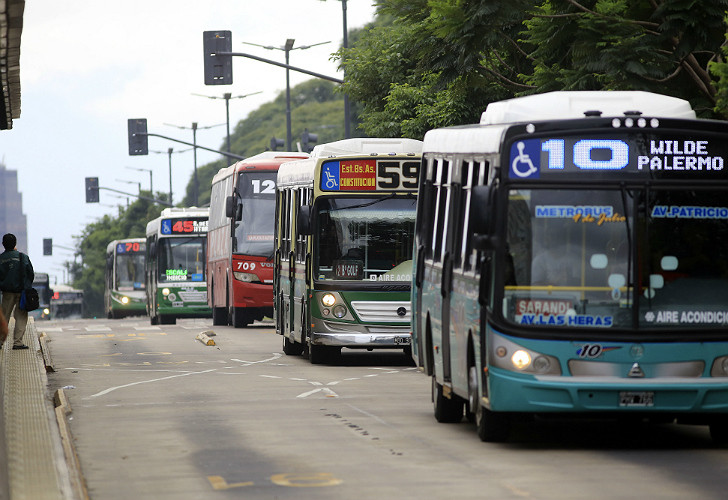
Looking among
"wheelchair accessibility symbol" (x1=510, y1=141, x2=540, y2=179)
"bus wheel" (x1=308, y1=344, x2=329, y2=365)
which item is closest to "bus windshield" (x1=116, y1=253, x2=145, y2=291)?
"bus wheel" (x1=308, y1=344, x2=329, y2=365)

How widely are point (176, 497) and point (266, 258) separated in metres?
27.2

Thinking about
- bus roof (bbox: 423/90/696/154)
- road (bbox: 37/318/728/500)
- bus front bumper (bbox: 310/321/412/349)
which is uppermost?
bus roof (bbox: 423/90/696/154)

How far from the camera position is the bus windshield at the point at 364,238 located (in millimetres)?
22438

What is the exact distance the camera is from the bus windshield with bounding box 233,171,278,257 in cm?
3712

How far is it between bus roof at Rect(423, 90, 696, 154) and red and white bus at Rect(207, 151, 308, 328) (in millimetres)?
22629

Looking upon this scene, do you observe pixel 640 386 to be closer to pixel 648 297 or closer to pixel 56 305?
pixel 648 297

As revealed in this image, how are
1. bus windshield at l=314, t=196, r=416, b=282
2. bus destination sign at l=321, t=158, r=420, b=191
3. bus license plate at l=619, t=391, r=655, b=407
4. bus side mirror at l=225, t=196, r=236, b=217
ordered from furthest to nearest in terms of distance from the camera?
bus side mirror at l=225, t=196, r=236, b=217 → bus destination sign at l=321, t=158, r=420, b=191 → bus windshield at l=314, t=196, r=416, b=282 → bus license plate at l=619, t=391, r=655, b=407

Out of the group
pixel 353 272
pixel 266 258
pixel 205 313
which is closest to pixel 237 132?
pixel 205 313

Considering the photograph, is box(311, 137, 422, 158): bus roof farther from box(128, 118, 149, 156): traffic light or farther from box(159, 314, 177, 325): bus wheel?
box(128, 118, 149, 156): traffic light

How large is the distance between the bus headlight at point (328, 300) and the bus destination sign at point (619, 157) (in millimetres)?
10484

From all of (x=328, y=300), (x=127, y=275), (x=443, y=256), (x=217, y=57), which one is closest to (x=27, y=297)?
(x=328, y=300)

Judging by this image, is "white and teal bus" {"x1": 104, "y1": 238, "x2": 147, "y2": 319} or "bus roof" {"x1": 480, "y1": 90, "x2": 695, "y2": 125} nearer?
"bus roof" {"x1": 480, "y1": 90, "x2": 695, "y2": 125}

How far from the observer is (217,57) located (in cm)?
A: 3534

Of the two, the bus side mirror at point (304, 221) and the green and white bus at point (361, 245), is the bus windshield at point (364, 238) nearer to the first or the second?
the green and white bus at point (361, 245)
